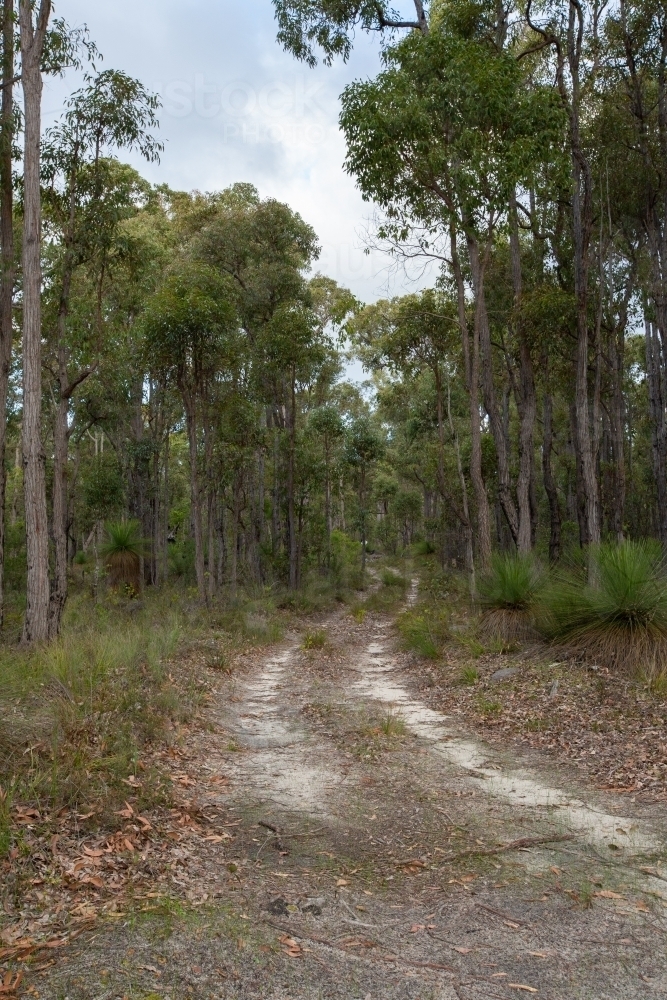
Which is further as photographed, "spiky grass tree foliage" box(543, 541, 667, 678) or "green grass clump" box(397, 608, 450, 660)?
"green grass clump" box(397, 608, 450, 660)

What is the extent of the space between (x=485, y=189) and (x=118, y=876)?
1169cm

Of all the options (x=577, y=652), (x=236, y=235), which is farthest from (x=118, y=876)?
(x=236, y=235)

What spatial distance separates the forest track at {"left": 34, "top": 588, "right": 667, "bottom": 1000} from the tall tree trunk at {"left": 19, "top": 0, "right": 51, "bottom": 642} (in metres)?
4.03

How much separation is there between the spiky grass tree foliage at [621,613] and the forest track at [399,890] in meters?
2.39

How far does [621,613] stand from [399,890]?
5.58 meters

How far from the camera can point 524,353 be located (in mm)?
16953

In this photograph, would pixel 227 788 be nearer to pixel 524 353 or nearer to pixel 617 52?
pixel 524 353

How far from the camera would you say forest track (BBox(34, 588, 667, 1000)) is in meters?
3.09

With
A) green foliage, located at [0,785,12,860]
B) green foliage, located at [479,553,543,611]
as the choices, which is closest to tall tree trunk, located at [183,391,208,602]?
green foliage, located at [479,553,543,611]

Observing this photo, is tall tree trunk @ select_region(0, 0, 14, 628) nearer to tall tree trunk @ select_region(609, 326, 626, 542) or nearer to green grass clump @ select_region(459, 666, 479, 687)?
green grass clump @ select_region(459, 666, 479, 687)

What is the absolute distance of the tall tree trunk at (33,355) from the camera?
31.7 ft

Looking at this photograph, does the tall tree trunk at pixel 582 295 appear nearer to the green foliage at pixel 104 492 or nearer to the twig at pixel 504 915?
the twig at pixel 504 915

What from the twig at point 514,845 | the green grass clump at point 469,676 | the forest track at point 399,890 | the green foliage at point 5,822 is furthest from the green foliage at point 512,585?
the green foliage at point 5,822

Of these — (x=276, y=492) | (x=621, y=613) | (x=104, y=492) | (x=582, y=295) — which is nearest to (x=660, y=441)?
(x=582, y=295)
